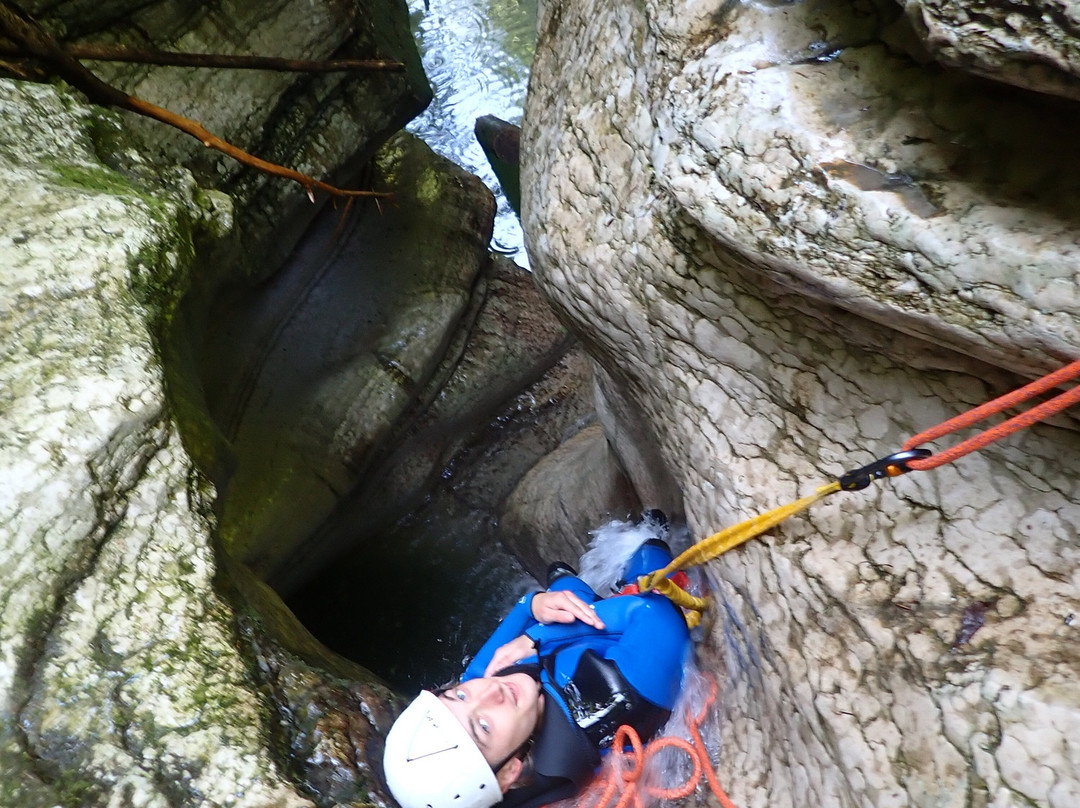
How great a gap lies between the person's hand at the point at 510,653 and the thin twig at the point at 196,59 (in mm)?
2274

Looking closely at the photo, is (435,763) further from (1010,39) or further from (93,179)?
(93,179)

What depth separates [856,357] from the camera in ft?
4.83

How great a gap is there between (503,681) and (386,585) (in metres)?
1.99

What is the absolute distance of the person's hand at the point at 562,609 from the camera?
6.90 ft

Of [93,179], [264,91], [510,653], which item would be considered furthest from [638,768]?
[264,91]

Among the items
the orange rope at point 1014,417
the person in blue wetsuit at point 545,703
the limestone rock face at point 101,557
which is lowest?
the person in blue wetsuit at point 545,703

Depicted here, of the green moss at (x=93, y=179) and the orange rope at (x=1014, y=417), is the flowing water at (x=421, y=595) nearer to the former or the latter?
the green moss at (x=93, y=179)

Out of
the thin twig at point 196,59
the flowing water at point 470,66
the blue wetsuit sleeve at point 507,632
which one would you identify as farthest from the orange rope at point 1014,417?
the flowing water at point 470,66

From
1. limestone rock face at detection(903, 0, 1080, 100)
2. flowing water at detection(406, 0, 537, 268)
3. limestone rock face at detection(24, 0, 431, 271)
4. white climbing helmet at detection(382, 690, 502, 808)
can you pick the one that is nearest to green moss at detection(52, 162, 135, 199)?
limestone rock face at detection(24, 0, 431, 271)

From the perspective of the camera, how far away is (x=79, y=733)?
1.38 metres

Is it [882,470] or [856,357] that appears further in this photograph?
[856,357]

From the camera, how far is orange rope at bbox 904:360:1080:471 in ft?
3.26

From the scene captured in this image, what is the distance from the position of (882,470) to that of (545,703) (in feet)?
3.59

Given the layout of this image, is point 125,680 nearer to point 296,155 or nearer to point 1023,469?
point 1023,469
